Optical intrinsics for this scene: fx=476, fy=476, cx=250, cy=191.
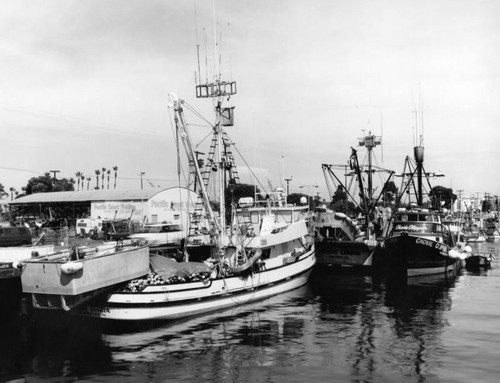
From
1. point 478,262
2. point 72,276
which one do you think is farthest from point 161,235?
point 478,262

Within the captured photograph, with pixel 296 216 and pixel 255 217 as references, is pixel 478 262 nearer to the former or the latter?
pixel 296 216

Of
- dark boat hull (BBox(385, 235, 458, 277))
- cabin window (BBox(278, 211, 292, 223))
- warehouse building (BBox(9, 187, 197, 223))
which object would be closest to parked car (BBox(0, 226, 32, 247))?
cabin window (BBox(278, 211, 292, 223))

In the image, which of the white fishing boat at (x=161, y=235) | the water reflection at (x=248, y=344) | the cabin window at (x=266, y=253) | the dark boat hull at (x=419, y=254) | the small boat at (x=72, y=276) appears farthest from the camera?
the white fishing boat at (x=161, y=235)

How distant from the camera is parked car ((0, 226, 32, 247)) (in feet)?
116

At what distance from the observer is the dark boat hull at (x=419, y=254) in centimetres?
3934

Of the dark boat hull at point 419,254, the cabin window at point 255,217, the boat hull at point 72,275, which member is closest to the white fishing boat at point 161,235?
the cabin window at point 255,217

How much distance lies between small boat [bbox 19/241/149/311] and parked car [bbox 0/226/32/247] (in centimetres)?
1522

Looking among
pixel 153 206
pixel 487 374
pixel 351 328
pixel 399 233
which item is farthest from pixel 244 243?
pixel 153 206

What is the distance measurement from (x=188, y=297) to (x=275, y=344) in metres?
5.66

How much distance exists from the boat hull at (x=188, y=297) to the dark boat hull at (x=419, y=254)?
13.2m

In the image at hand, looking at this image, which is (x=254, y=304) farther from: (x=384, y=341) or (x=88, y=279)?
(x=88, y=279)

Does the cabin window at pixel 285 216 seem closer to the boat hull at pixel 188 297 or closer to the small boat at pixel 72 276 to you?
the boat hull at pixel 188 297

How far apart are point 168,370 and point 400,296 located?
65.8 feet

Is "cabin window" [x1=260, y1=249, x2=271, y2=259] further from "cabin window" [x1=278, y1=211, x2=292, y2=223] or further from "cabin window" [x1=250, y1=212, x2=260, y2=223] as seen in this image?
"cabin window" [x1=278, y1=211, x2=292, y2=223]
